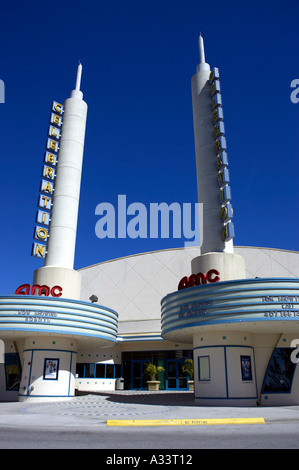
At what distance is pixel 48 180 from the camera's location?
31500 mm

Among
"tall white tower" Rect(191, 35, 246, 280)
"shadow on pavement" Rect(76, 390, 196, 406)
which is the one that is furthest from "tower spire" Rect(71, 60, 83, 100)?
"shadow on pavement" Rect(76, 390, 196, 406)

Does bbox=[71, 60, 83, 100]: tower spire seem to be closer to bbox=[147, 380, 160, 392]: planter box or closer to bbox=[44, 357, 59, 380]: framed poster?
bbox=[44, 357, 59, 380]: framed poster

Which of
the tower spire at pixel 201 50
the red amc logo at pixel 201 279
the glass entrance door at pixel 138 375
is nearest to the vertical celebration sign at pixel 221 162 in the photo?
the tower spire at pixel 201 50

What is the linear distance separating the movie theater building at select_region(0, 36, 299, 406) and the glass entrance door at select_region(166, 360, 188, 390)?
0.30ft

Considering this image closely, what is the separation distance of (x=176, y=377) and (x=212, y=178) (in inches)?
837

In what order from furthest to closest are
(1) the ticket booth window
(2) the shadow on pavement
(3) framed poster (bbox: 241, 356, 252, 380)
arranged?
(1) the ticket booth window, (2) the shadow on pavement, (3) framed poster (bbox: 241, 356, 252, 380)

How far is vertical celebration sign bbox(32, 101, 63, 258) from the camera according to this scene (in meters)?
29.3

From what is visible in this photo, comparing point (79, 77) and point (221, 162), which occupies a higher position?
point (79, 77)

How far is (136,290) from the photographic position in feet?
155

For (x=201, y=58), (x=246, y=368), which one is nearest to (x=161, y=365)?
(x=246, y=368)

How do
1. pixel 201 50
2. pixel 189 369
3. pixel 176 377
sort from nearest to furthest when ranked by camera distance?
pixel 201 50 → pixel 189 369 → pixel 176 377

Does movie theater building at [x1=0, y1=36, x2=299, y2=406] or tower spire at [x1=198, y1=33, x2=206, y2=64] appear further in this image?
tower spire at [x1=198, y1=33, x2=206, y2=64]

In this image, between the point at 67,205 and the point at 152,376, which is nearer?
the point at 67,205

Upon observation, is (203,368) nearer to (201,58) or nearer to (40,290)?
(40,290)
